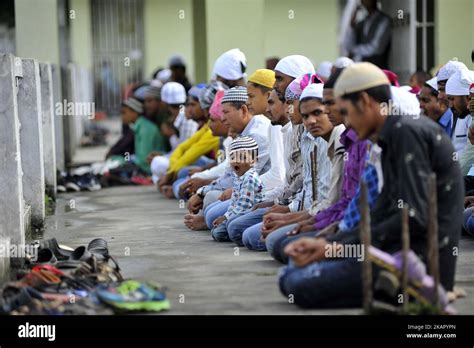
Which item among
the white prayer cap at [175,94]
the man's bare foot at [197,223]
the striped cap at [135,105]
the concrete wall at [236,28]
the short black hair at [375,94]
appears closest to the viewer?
the short black hair at [375,94]

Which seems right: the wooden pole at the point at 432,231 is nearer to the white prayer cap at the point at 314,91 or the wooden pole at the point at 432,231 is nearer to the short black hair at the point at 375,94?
the short black hair at the point at 375,94

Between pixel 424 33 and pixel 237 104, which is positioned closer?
pixel 237 104

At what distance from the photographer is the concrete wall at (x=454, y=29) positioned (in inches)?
610

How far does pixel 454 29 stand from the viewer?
15.6 meters

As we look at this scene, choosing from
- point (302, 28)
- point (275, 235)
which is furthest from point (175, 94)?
point (302, 28)

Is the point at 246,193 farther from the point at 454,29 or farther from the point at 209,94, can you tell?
the point at 454,29

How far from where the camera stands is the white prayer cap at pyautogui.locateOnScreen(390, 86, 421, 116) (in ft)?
20.4

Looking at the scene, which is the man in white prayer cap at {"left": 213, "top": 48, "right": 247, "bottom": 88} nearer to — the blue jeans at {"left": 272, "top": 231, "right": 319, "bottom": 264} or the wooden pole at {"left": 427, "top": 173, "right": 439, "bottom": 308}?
the blue jeans at {"left": 272, "top": 231, "right": 319, "bottom": 264}

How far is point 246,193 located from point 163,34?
2372cm

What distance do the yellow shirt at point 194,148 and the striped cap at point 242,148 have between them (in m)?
3.26

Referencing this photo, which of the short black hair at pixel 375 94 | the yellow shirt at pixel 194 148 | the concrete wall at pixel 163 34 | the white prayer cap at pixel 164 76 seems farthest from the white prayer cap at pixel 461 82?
the concrete wall at pixel 163 34

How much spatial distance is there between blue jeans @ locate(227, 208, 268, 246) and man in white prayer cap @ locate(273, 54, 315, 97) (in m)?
1.03

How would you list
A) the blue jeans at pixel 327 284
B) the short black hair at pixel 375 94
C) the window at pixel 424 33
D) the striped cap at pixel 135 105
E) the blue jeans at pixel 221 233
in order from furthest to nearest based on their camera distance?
the striped cap at pixel 135 105 → the window at pixel 424 33 → the blue jeans at pixel 221 233 → the blue jeans at pixel 327 284 → the short black hair at pixel 375 94

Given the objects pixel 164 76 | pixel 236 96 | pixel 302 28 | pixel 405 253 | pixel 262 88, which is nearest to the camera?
pixel 405 253
